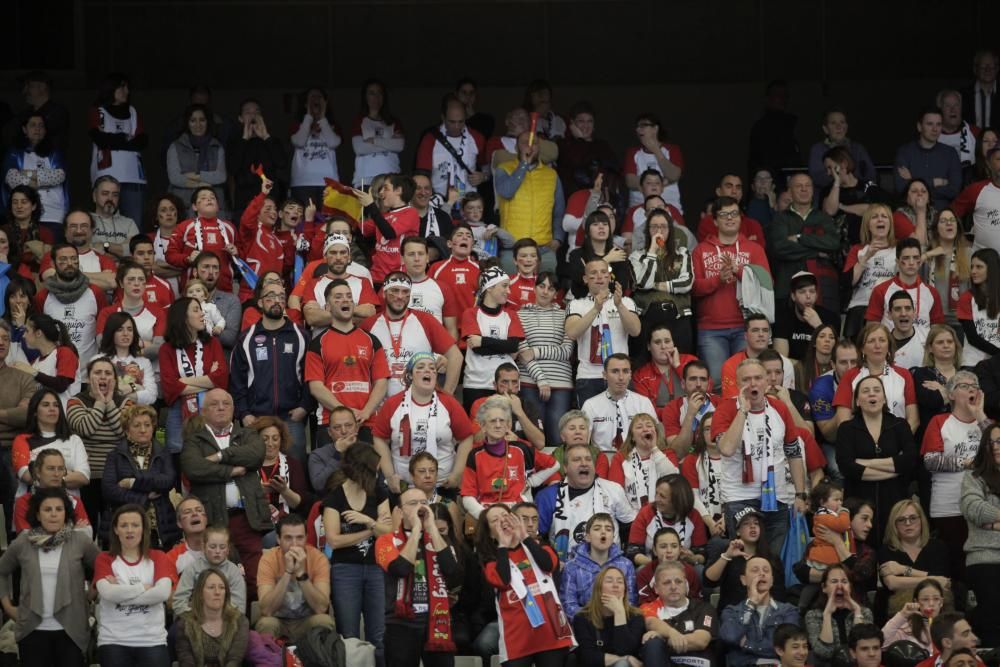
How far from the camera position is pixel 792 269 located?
14.5m

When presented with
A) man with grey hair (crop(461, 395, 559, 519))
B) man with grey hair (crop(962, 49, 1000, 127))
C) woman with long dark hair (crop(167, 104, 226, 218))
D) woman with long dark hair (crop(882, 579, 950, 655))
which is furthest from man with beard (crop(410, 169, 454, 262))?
woman with long dark hair (crop(882, 579, 950, 655))

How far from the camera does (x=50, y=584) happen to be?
1067 centimetres

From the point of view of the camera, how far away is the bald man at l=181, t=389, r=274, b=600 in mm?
11375

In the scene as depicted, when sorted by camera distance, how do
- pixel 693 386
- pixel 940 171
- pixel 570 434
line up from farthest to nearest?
pixel 940 171, pixel 693 386, pixel 570 434

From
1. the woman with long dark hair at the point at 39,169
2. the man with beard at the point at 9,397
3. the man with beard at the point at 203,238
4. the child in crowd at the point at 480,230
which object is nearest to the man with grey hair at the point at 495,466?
the man with beard at the point at 9,397

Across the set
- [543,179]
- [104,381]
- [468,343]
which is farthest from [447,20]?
[104,381]

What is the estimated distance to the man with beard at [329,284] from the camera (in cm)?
1295

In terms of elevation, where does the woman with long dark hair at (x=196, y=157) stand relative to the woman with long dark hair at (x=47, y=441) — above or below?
above

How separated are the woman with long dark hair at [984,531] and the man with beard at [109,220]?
7.10m

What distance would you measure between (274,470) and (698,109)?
28.7 feet

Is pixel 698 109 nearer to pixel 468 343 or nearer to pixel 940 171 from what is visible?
pixel 940 171

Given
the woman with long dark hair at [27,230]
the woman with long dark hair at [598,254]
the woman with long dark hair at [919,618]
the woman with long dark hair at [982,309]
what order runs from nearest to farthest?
the woman with long dark hair at [919,618] < the woman with long dark hair at [982,309] < the woman with long dark hair at [598,254] < the woman with long dark hair at [27,230]

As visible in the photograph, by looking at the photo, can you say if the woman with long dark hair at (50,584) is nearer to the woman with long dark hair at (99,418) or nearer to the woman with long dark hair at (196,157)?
the woman with long dark hair at (99,418)

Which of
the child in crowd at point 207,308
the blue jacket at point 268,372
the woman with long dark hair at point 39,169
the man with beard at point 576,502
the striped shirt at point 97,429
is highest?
the woman with long dark hair at point 39,169
